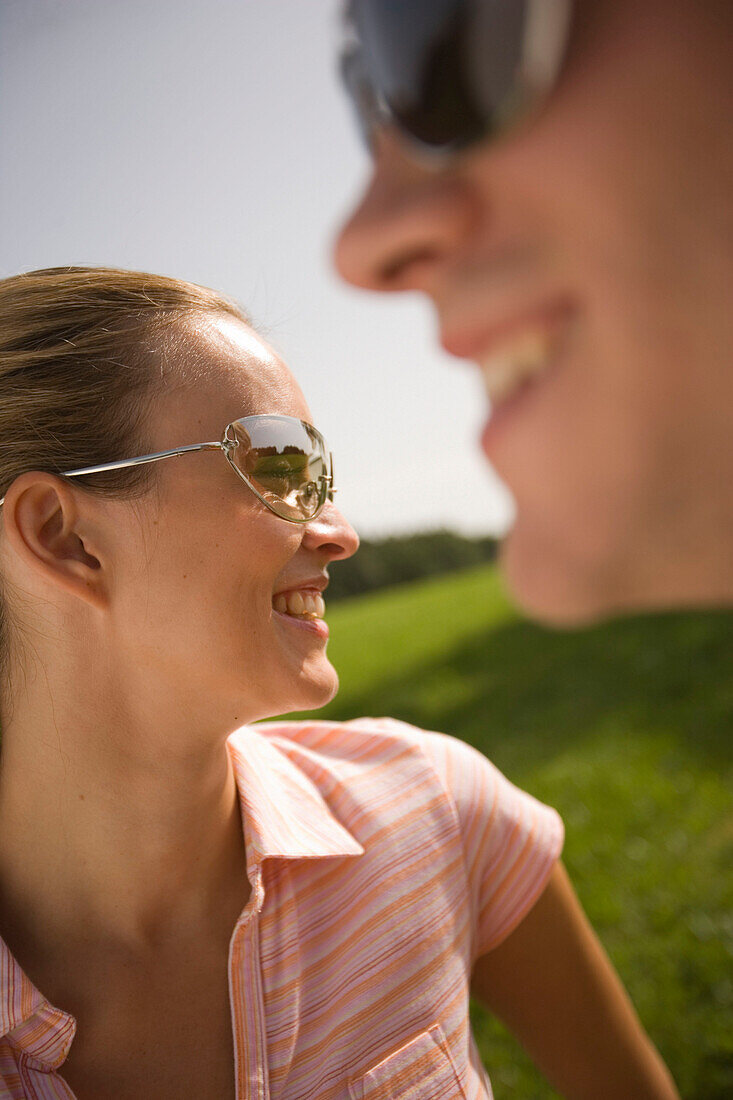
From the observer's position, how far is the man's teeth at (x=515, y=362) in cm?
41

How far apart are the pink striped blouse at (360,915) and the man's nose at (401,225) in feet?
4.04

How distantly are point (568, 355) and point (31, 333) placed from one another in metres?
1.36

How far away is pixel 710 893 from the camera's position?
332 cm

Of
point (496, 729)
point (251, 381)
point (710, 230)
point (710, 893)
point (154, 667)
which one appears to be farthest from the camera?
point (496, 729)

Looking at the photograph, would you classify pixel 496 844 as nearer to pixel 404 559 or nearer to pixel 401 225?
pixel 404 559

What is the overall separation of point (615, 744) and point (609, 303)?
15.9ft

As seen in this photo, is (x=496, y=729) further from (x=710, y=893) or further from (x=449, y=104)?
(x=449, y=104)

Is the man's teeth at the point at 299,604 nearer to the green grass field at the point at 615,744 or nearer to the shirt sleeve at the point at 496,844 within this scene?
the green grass field at the point at 615,744

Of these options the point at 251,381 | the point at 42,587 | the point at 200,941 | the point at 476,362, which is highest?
the point at 476,362

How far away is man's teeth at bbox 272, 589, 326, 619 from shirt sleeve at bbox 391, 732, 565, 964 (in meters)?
0.38

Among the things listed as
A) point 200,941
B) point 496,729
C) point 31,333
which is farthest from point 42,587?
point 496,729

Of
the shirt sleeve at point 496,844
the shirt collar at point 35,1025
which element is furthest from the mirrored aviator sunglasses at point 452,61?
the shirt sleeve at point 496,844

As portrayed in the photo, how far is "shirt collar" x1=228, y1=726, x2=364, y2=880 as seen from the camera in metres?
1.52

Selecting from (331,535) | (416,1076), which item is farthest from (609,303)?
(416,1076)
